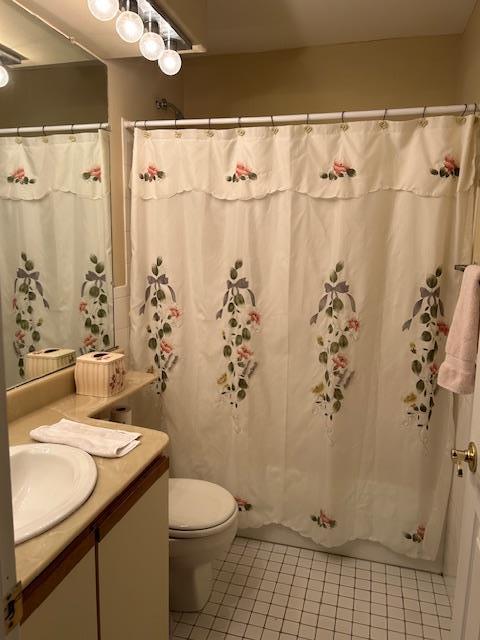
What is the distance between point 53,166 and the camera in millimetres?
1835

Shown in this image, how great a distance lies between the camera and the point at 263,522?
231 centimetres

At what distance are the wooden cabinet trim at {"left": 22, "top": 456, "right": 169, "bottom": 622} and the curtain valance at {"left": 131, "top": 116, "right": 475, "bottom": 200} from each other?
1.26m

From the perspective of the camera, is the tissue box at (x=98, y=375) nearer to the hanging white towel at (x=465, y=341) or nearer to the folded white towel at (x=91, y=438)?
the folded white towel at (x=91, y=438)

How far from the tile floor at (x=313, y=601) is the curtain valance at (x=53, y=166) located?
1.75 m

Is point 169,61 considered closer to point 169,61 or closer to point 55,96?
point 169,61

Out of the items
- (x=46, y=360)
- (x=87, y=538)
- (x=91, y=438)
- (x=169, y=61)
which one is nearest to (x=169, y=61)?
(x=169, y=61)

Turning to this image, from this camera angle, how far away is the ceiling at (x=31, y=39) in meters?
1.52

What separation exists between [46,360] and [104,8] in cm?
123

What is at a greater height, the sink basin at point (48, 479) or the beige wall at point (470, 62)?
the beige wall at point (470, 62)

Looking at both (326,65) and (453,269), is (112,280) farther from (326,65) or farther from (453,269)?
(326,65)

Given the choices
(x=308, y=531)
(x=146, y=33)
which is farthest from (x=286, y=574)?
(x=146, y=33)

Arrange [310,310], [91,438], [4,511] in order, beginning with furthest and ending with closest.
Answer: [310,310] → [91,438] → [4,511]

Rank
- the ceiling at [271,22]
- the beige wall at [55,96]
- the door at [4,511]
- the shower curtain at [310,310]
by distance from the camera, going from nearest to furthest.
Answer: the door at [4,511]
the beige wall at [55,96]
the ceiling at [271,22]
the shower curtain at [310,310]

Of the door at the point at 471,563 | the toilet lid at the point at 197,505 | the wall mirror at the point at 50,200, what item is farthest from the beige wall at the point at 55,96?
the door at the point at 471,563
